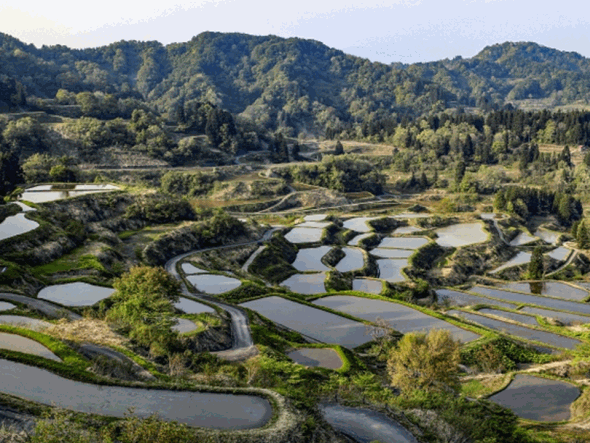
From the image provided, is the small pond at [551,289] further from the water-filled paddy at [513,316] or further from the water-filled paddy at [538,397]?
the water-filled paddy at [538,397]

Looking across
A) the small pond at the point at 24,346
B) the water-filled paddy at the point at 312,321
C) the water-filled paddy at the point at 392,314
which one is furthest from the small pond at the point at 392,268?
the small pond at the point at 24,346

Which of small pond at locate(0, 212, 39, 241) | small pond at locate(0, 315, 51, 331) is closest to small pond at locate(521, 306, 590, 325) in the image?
small pond at locate(0, 315, 51, 331)

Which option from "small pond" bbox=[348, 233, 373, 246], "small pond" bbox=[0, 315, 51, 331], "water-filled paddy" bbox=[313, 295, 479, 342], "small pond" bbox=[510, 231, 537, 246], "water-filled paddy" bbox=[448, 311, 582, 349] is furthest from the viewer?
"small pond" bbox=[510, 231, 537, 246]

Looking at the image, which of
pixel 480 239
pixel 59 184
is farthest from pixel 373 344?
pixel 59 184

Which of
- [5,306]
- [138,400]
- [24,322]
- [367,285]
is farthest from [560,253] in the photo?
[138,400]

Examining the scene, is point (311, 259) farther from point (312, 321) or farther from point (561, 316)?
point (561, 316)

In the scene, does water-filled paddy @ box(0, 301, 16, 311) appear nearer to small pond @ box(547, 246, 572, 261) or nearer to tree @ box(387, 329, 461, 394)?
tree @ box(387, 329, 461, 394)
